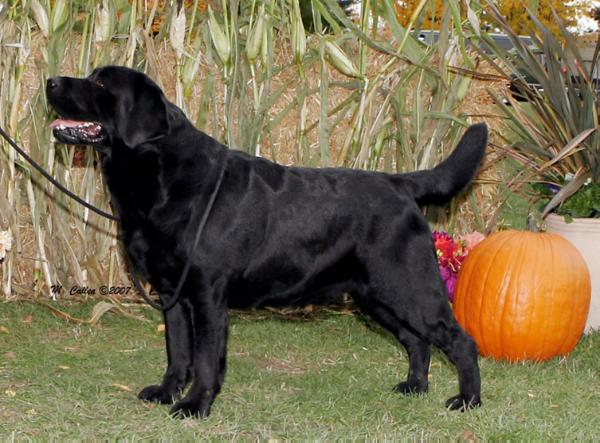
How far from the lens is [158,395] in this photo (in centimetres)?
374

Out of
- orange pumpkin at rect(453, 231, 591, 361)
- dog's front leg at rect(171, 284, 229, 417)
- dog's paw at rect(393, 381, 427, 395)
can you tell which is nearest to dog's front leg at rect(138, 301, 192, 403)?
dog's front leg at rect(171, 284, 229, 417)

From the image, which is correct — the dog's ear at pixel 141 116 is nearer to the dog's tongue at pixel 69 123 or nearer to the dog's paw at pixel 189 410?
the dog's tongue at pixel 69 123

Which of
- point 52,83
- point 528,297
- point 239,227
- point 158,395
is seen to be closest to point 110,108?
point 52,83

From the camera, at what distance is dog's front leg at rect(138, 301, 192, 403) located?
3750mm

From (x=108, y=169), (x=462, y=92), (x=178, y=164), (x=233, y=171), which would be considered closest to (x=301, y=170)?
(x=233, y=171)

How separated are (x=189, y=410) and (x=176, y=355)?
36 cm

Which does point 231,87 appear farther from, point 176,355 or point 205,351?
point 205,351

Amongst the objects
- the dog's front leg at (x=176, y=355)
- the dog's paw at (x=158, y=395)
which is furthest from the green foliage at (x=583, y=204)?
the dog's paw at (x=158, y=395)

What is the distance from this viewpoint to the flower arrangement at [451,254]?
5.21 m

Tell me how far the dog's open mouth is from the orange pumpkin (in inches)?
88.7

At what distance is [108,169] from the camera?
354 centimetres

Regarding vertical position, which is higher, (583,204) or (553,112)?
(553,112)

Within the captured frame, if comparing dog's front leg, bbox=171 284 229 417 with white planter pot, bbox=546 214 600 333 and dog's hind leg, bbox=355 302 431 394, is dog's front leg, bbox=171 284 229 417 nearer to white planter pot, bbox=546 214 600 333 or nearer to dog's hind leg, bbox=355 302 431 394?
dog's hind leg, bbox=355 302 431 394

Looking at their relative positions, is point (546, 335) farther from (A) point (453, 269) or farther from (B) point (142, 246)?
(B) point (142, 246)
